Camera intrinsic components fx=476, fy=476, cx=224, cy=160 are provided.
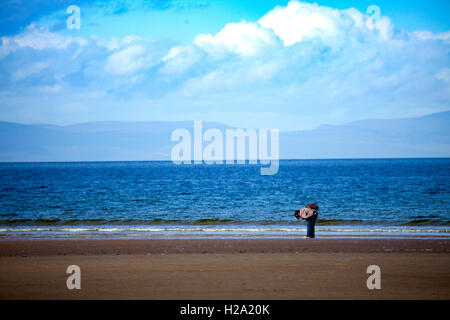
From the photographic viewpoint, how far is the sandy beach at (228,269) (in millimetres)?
9258

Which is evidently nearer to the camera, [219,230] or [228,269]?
[228,269]

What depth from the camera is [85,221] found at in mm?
26203

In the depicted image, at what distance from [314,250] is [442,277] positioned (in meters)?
4.51

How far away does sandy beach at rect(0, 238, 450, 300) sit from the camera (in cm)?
926

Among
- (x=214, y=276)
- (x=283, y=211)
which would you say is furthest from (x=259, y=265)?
(x=283, y=211)

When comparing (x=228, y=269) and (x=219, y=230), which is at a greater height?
(x=228, y=269)

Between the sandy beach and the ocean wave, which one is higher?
the sandy beach

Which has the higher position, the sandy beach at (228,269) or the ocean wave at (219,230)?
the sandy beach at (228,269)

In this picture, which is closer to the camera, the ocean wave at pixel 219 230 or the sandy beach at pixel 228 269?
the sandy beach at pixel 228 269

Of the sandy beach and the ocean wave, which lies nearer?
the sandy beach

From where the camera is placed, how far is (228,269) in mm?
11492
